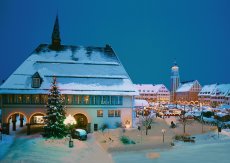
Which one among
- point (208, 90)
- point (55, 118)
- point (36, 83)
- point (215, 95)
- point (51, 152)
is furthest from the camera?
point (208, 90)

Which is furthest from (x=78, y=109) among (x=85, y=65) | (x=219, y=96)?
(x=219, y=96)

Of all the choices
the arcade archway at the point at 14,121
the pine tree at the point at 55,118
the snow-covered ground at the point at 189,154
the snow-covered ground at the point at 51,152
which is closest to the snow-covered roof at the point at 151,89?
the arcade archway at the point at 14,121

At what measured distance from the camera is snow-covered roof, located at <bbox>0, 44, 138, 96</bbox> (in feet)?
142

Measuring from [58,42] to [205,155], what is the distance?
105 feet

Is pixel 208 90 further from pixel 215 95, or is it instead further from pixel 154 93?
pixel 154 93

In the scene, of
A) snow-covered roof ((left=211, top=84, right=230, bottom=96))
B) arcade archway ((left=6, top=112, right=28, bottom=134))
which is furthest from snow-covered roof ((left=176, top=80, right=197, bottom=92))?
arcade archway ((left=6, top=112, right=28, bottom=134))

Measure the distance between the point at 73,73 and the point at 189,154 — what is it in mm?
23494

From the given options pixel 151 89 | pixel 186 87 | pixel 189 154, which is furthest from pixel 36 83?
pixel 151 89

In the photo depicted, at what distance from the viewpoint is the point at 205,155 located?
29.1m

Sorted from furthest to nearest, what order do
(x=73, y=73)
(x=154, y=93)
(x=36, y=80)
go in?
(x=154, y=93), (x=73, y=73), (x=36, y=80)

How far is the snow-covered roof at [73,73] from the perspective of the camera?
43312 millimetres

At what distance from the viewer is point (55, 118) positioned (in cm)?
3578

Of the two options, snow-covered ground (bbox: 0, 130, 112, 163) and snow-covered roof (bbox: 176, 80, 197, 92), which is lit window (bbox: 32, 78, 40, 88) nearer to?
snow-covered ground (bbox: 0, 130, 112, 163)

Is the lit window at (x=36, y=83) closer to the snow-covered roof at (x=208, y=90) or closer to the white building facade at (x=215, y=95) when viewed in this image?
the white building facade at (x=215, y=95)
